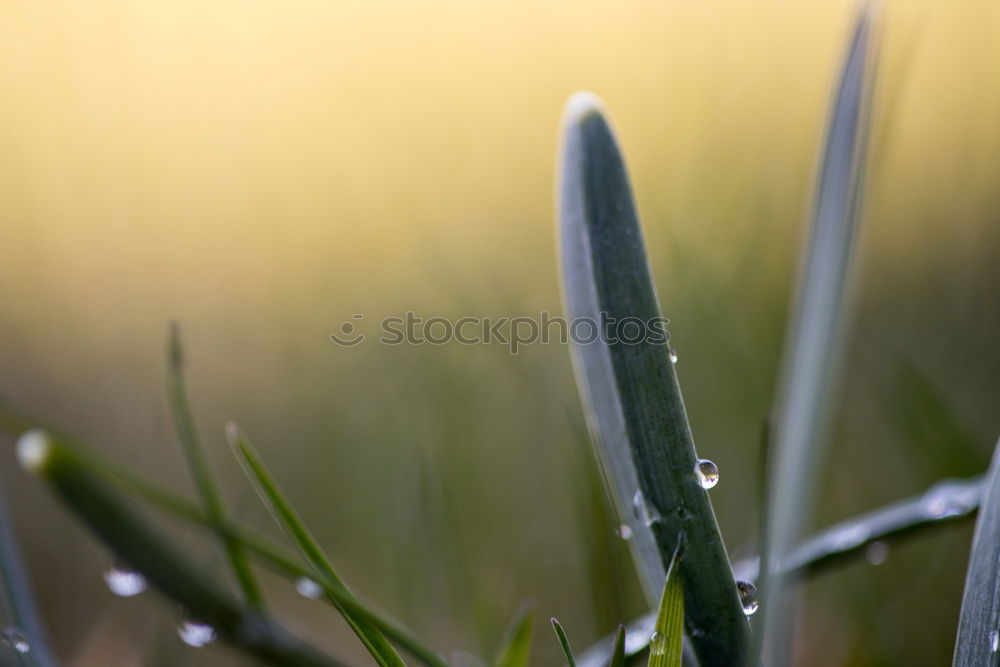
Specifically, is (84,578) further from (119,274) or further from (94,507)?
(94,507)

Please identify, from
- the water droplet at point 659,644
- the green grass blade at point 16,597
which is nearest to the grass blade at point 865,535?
→ the water droplet at point 659,644

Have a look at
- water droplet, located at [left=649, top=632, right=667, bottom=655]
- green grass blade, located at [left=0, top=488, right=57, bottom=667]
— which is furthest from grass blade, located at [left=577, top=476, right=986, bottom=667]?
green grass blade, located at [left=0, top=488, right=57, bottom=667]

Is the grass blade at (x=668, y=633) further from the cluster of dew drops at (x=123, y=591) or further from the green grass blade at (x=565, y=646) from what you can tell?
the cluster of dew drops at (x=123, y=591)

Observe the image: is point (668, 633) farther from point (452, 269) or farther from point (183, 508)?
point (452, 269)

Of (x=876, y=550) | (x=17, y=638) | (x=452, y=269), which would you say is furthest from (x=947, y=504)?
(x=452, y=269)

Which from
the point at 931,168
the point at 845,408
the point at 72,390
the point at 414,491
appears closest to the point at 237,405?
the point at 72,390
